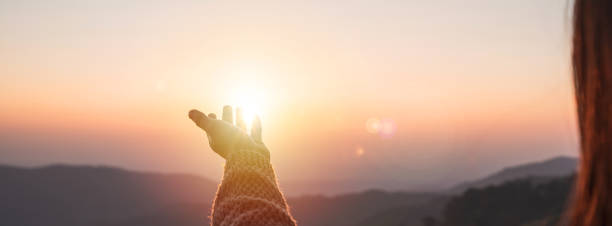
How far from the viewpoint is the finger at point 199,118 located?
2.93 m

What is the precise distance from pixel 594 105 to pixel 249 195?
1809 mm

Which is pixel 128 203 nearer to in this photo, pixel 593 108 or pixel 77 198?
pixel 77 198

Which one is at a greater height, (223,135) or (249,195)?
(223,135)

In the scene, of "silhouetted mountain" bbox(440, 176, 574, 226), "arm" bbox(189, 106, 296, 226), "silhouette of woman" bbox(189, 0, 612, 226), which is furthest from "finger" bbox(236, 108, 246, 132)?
"silhouetted mountain" bbox(440, 176, 574, 226)

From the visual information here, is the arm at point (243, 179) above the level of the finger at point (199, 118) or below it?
below

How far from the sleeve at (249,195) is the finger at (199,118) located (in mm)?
286

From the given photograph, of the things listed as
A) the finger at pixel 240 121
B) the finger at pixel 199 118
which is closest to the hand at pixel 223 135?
the finger at pixel 199 118

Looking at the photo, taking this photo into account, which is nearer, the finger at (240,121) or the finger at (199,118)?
the finger at (199,118)

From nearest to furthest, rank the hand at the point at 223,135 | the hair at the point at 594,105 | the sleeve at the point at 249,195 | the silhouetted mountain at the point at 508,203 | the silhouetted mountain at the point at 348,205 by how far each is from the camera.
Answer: the hair at the point at 594,105, the sleeve at the point at 249,195, the hand at the point at 223,135, the silhouetted mountain at the point at 508,203, the silhouetted mountain at the point at 348,205

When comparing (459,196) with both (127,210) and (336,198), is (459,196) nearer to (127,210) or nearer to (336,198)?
(336,198)

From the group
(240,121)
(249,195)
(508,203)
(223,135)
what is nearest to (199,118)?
(223,135)

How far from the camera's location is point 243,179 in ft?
8.79

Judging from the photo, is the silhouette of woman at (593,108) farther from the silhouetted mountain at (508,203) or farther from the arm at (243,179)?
the silhouetted mountain at (508,203)

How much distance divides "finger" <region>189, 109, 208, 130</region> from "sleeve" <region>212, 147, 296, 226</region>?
0.29m
